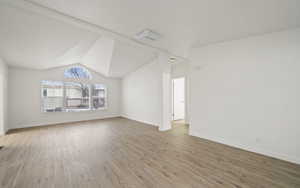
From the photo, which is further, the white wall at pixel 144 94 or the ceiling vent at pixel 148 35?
the white wall at pixel 144 94

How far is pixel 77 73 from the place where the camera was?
684cm

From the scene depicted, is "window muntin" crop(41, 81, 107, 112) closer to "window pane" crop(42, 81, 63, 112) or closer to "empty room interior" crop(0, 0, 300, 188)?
"window pane" crop(42, 81, 63, 112)

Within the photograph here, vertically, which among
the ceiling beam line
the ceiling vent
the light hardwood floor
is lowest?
the light hardwood floor

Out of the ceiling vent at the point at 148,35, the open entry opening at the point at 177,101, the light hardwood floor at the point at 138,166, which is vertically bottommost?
the light hardwood floor at the point at 138,166

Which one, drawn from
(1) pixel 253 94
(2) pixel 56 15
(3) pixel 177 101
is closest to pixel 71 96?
(2) pixel 56 15

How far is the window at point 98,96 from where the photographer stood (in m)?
7.36

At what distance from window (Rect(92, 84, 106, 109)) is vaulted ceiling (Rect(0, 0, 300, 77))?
333cm

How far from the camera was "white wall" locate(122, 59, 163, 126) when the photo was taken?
19.1ft

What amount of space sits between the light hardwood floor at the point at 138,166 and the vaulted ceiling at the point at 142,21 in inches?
109

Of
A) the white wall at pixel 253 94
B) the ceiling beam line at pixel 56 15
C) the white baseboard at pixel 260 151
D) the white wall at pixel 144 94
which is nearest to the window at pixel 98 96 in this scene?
Answer: the white wall at pixel 144 94

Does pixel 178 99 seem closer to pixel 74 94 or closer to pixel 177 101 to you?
pixel 177 101

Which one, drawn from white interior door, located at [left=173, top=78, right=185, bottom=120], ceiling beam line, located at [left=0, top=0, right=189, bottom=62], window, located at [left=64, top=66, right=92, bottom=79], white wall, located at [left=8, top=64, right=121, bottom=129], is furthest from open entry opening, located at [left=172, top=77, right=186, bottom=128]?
white wall, located at [left=8, top=64, right=121, bottom=129]

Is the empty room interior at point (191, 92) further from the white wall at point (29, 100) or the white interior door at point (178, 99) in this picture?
the white interior door at point (178, 99)

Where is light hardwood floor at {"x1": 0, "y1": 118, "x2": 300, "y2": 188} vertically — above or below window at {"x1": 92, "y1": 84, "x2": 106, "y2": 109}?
below
